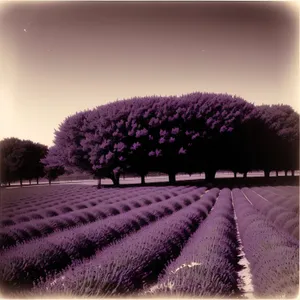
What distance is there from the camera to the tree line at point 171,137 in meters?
38.8

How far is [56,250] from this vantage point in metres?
9.20

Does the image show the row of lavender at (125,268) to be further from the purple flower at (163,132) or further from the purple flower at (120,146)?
the purple flower at (163,132)

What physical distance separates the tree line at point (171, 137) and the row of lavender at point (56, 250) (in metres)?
24.4

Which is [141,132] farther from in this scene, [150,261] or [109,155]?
[150,261]

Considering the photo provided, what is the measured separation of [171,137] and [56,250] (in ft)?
97.6

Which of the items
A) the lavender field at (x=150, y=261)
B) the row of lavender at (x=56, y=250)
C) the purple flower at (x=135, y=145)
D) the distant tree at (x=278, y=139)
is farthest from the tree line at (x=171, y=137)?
the lavender field at (x=150, y=261)

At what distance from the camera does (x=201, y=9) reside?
340 inches

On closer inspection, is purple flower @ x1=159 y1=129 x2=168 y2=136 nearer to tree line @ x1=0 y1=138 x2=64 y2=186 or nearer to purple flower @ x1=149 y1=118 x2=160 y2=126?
purple flower @ x1=149 y1=118 x2=160 y2=126

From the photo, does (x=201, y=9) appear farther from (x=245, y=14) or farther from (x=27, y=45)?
(x=27, y=45)

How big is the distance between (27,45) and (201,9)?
497 cm

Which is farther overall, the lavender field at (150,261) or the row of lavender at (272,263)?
the lavender field at (150,261)

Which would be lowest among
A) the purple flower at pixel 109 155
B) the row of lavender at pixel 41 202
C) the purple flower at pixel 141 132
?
the row of lavender at pixel 41 202

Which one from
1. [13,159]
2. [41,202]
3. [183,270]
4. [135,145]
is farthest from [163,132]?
[183,270]

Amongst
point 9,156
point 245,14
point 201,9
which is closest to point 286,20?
point 245,14
